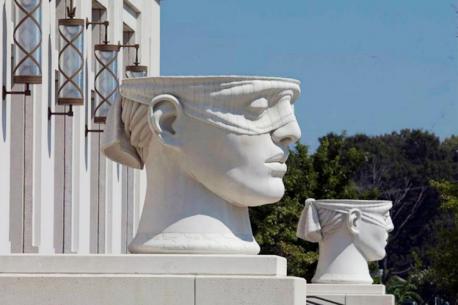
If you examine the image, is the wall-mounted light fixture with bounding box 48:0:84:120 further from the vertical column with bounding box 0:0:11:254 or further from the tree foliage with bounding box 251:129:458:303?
the tree foliage with bounding box 251:129:458:303

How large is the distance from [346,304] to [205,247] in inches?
436

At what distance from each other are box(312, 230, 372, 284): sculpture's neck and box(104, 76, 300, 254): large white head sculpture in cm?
1168

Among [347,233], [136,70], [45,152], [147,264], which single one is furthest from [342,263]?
[147,264]

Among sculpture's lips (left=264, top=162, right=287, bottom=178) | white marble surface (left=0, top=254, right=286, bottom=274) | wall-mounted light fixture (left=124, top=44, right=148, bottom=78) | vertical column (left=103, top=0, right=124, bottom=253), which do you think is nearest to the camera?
white marble surface (left=0, top=254, right=286, bottom=274)

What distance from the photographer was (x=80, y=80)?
29.9 m

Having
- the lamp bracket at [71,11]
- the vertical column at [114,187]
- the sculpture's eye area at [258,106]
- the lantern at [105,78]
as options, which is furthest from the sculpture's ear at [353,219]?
the vertical column at [114,187]

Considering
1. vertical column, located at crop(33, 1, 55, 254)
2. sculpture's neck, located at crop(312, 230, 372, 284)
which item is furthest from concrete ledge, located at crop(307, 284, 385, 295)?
vertical column, located at crop(33, 1, 55, 254)

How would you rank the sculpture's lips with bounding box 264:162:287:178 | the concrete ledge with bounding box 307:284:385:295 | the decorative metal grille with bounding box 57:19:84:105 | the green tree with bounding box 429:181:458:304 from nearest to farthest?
the sculpture's lips with bounding box 264:162:287:178
the concrete ledge with bounding box 307:284:385:295
the decorative metal grille with bounding box 57:19:84:105
the green tree with bounding box 429:181:458:304

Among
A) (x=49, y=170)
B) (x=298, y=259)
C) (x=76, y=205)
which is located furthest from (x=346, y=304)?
(x=298, y=259)

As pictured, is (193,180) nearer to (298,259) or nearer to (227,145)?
(227,145)

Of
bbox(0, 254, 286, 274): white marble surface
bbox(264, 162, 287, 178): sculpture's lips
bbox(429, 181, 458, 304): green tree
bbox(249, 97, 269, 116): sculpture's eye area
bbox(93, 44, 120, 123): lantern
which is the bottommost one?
bbox(429, 181, 458, 304): green tree

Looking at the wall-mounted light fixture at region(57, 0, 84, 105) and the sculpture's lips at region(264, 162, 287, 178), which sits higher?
the wall-mounted light fixture at region(57, 0, 84, 105)

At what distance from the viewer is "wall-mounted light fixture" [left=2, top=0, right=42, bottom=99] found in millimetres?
26734

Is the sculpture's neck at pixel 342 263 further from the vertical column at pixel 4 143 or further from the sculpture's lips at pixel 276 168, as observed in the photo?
the sculpture's lips at pixel 276 168
